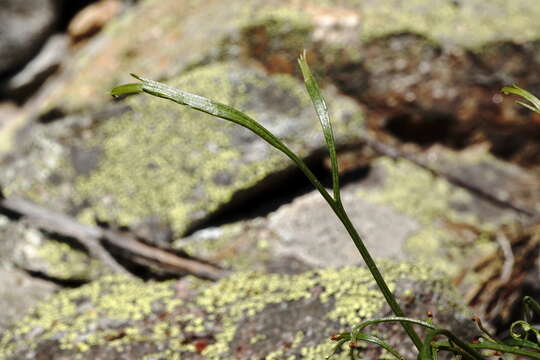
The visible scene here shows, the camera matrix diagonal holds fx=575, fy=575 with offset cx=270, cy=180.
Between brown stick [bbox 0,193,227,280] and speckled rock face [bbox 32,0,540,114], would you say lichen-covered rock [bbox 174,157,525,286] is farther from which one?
speckled rock face [bbox 32,0,540,114]

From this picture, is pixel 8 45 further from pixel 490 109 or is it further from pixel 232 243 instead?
pixel 490 109

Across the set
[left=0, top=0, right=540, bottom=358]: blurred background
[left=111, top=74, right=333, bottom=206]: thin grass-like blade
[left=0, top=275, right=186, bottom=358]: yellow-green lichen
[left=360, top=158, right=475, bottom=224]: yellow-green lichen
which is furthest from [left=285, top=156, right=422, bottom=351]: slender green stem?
[left=360, top=158, right=475, bottom=224]: yellow-green lichen

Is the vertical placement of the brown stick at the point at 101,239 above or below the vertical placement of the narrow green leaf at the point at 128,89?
above

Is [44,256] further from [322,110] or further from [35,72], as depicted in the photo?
[35,72]

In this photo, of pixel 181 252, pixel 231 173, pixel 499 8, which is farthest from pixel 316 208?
pixel 499 8

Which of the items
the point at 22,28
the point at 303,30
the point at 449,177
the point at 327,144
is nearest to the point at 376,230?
the point at 449,177

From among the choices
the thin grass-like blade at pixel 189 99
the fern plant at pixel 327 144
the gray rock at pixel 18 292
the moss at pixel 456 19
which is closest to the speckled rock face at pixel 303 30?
the moss at pixel 456 19

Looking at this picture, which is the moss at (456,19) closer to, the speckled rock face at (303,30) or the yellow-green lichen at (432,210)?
the speckled rock face at (303,30)
